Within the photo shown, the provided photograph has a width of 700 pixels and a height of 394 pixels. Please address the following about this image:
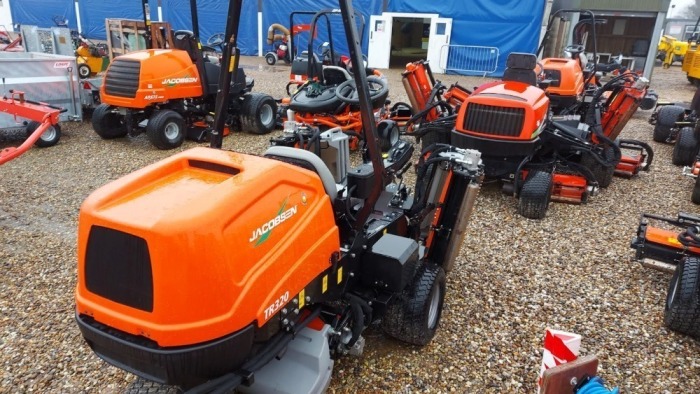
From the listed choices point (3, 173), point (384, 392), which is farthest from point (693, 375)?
point (3, 173)

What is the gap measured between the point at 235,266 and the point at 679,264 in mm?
2846

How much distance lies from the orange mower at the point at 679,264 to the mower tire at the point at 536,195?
1.03m

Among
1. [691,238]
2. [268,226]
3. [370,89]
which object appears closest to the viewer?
[268,226]

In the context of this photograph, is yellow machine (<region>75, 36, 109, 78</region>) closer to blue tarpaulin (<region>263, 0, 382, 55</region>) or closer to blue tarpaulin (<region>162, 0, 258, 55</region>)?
blue tarpaulin (<region>263, 0, 382, 55</region>)

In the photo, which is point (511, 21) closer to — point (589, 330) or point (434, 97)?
point (434, 97)

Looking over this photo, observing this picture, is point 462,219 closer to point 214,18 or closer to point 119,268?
point 119,268

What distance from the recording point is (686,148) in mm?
6473

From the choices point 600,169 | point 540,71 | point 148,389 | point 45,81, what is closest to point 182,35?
point 45,81

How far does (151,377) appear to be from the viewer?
5.65 feet

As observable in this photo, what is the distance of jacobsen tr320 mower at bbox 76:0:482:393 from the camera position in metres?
1.64

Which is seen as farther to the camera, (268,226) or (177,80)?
(177,80)

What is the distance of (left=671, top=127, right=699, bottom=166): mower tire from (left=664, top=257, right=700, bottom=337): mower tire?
4.16 m

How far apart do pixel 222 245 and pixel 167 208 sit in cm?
23

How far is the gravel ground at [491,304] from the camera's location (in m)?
2.66
